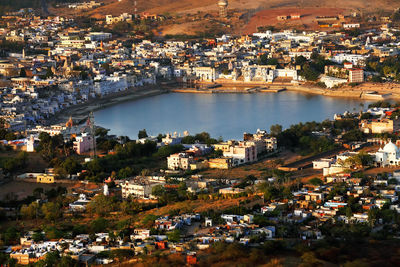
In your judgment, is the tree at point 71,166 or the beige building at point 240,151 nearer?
the tree at point 71,166

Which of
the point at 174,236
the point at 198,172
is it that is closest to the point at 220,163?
the point at 198,172

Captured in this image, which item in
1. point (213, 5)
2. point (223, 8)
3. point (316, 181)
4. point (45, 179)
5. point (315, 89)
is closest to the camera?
point (316, 181)

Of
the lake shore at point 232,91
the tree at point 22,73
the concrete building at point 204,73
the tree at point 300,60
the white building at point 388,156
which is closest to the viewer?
the white building at point 388,156

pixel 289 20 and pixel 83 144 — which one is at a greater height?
pixel 289 20

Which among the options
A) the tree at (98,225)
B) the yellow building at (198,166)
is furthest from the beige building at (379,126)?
the tree at (98,225)

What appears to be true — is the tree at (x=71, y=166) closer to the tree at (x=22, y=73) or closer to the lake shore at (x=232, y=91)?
the lake shore at (x=232, y=91)

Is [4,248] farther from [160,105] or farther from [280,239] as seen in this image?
[160,105]

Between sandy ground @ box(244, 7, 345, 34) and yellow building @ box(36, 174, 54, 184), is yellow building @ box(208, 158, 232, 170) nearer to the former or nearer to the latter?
yellow building @ box(36, 174, 54, 184)

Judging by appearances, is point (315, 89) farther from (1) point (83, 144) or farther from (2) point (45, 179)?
(2) point (45, 179)
